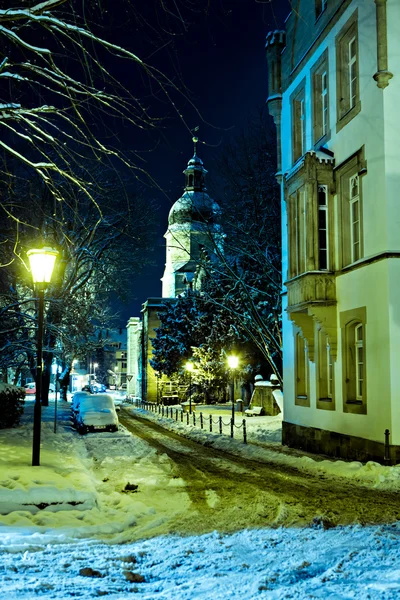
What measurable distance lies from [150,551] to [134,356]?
10865 cm

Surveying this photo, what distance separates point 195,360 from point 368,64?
1480 inches

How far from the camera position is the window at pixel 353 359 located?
53.8ft

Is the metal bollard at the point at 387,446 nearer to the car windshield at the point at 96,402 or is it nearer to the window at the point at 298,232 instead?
the window at the point at 298,232

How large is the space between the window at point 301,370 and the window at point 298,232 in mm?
2407

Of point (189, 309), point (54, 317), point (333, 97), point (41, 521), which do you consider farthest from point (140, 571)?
point (189, 309)

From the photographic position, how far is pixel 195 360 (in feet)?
169

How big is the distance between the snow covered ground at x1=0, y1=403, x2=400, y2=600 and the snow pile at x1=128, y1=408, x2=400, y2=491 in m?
0.30

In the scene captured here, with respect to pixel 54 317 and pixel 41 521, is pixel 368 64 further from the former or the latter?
pixel 54 317

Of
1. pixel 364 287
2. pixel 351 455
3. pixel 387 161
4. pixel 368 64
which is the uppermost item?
pixel 368 64

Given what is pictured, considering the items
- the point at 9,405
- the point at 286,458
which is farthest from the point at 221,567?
the point at 9,405

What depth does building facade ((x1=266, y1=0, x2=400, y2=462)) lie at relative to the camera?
14844 millimetres

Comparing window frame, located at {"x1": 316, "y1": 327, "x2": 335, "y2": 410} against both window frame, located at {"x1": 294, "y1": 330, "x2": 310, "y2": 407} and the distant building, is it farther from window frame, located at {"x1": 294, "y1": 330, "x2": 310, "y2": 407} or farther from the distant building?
the distant building

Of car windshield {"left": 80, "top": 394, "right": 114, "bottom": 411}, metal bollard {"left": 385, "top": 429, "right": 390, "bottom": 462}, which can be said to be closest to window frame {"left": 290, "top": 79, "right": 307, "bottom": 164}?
metal bollard {"left": 385, "top": 429, "right": 390, "bottom": 462}

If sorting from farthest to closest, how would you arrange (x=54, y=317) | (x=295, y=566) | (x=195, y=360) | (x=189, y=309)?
(x=189, y=309) < (x=195, y=360) < (x=54, y=317) < (x=295, y=566)
